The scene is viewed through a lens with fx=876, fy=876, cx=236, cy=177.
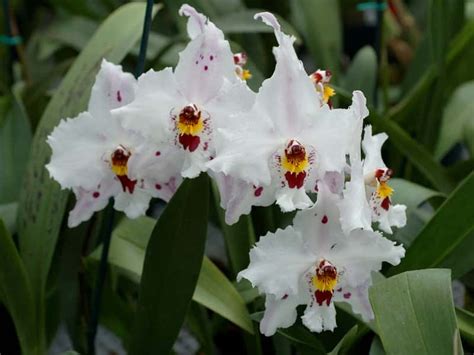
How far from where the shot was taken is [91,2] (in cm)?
156

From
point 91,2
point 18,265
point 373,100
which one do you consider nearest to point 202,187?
point 18,265

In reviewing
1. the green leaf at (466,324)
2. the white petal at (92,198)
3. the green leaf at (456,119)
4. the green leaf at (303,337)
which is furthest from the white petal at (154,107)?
the green leaf at (456,119)

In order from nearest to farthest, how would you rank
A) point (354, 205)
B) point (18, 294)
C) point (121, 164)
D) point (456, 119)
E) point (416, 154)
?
point (354, 205)
point (121, 164)
point (18, 294)
point (416, 154)
point (456, 119)

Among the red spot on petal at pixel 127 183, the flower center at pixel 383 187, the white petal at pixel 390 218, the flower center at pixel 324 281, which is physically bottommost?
the flower center at pixel 324 281

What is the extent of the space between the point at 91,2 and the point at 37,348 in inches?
32.4

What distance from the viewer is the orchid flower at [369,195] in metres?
0.63

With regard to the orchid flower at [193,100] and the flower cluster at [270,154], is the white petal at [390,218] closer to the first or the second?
the flower cluster at [270,154]

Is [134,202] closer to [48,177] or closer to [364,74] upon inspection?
[48,177]

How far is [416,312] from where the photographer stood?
665 mm

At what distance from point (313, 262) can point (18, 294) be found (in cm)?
32

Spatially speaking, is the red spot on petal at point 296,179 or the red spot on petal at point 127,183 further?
the red spot on petal at point 127,183

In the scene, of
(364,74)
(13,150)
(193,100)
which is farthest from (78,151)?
(364,74)

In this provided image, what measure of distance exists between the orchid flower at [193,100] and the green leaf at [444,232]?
9.8 inches

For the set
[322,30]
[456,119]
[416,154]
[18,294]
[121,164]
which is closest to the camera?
[121,164]
